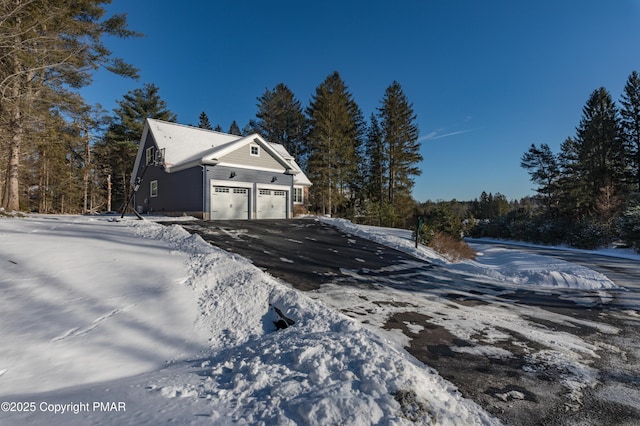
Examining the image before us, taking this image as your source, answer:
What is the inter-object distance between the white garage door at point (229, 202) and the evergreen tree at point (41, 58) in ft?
24.8

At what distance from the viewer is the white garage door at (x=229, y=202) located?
48.7 ft

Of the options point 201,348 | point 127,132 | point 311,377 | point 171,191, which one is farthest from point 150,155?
point 311,377

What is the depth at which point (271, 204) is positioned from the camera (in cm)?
1723

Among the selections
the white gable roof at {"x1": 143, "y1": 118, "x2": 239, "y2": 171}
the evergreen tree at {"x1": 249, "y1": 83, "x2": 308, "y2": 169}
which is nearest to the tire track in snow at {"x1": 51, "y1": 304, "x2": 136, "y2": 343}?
the white gable roof at {"x1": 143, "y1": 118, "x2": 239, "y2": 171}

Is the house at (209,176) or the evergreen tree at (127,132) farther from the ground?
the evergreen tree at (127,132)

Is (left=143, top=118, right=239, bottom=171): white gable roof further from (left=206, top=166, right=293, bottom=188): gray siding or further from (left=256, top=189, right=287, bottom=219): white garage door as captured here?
(left=256, top=189, right=287, bottom=219): white garage door

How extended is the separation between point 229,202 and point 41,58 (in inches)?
367

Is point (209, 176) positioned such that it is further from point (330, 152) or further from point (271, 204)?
point (330, 152)

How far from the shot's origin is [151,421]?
206 cm

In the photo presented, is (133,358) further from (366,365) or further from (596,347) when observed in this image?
(596,347)

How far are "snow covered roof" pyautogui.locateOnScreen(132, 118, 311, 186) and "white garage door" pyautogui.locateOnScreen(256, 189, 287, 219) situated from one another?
1.69 m

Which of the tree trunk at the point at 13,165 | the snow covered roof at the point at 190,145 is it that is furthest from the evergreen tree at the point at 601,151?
the tree trunk at the point at 13,165

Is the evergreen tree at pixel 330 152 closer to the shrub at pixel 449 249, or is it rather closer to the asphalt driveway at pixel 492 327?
the shrub at pixel 449 249

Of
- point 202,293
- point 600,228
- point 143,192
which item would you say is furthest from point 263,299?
point 600,228
